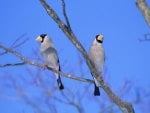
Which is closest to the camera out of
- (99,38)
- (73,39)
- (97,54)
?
(73,39)

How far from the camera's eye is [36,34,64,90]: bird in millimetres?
5352

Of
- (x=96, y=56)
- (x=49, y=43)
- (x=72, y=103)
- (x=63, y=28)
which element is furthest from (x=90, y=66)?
(x=72, y=103)

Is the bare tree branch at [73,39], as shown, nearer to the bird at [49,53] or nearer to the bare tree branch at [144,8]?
the bare tree branch at [144,8]

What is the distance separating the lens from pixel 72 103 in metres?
9.71

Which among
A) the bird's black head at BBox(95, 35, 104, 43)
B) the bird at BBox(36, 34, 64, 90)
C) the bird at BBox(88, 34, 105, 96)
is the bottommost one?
the bird at BBox(88, 34, 105, 96)

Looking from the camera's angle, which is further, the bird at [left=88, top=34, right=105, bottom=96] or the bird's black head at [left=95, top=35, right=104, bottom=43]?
the bird's black head at [left=95, top=35, right=104, bottom=43]

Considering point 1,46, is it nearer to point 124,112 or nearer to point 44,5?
point 44,5

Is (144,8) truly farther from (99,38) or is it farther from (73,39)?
(99,38)

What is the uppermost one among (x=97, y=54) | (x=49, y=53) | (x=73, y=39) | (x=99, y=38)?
(x=49, y=53)

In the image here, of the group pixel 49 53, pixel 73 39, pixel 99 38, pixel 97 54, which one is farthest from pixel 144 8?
pixel 49 53

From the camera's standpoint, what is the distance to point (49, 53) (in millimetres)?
5469

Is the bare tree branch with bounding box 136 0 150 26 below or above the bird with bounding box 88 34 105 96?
above

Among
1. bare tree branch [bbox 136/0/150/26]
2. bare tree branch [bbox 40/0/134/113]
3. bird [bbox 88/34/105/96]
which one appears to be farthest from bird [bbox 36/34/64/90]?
bare tree branch [bbox 136/0/150/26]

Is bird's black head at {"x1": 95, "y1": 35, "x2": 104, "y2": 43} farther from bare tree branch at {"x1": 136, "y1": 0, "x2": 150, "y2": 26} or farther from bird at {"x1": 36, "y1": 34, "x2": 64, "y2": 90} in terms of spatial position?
bare tree branch at {"x1": 136, "y1": 0, "x2": 150, "y2": 26}
